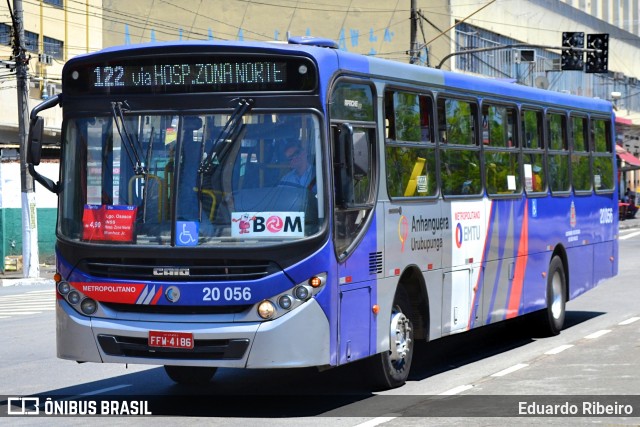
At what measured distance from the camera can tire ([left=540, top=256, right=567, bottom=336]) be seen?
15680mm

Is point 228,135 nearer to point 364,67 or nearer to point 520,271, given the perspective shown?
point 364,67

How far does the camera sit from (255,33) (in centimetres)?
6366

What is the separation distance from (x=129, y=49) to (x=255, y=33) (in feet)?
177

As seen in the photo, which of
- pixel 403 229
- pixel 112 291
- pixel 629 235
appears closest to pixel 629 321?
pixel 403 229

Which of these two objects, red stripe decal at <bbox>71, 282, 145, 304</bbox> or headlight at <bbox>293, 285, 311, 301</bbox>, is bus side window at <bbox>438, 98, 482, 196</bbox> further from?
red stripe decal at <bbox>71, 282, 145, 304</bbox>

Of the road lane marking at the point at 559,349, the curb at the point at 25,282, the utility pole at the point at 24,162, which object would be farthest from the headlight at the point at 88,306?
the utility pole at the point at 24,162

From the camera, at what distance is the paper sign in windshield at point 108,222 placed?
1002 centimetres

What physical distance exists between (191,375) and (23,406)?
1804 millimetres

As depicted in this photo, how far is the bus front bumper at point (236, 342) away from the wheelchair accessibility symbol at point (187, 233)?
2.09 feet

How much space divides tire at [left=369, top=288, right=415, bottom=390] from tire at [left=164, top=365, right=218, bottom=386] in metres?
1.73

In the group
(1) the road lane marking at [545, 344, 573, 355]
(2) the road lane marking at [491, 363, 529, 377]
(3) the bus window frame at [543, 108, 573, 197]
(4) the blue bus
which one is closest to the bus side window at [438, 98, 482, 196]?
(4) the blue bus

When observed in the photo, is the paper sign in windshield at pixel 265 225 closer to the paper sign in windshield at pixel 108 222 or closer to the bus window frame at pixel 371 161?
the bus window frame at pixel 371 161

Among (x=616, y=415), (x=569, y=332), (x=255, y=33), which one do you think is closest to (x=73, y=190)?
(x=616, y=415)

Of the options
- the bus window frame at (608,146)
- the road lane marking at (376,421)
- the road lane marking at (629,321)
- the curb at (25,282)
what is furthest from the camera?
the curb at (25,282)
